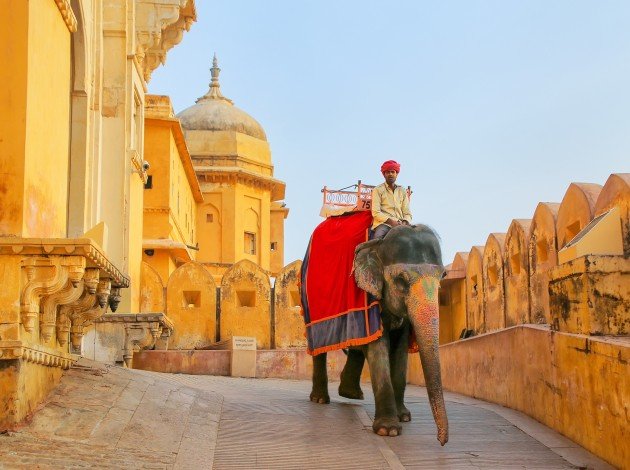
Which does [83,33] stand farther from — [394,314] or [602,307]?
[602,307]

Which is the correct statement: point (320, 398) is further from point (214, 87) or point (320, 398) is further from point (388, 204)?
point (214, 87)

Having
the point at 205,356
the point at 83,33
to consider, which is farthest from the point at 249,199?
the point at 83,33

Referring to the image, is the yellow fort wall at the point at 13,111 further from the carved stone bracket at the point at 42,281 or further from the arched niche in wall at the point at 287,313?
the arched niche in wall at the point at 287,313

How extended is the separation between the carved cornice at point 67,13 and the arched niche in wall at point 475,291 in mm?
8733

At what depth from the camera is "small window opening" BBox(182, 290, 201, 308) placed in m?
19.7

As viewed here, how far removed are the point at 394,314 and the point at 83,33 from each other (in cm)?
475

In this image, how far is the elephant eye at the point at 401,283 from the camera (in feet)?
31.2

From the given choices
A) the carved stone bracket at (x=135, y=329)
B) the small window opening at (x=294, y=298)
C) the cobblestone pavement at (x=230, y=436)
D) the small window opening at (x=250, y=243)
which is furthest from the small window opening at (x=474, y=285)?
the small window opening at (x=250, y=243)

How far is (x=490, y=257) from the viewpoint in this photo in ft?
54.1

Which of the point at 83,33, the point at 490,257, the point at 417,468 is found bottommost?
the point at 417,468

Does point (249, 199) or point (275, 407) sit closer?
point (275, 407)

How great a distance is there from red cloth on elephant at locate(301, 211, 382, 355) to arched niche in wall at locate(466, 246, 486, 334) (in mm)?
6089

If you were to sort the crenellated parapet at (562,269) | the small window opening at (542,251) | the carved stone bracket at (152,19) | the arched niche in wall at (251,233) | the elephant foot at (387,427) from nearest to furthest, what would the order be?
1. the crenellated parapet at (562,269)
2. the elephant foot at (387,427)
3. the small window opening at (542,251)
4. the carved stone bracket at (152,19)
5. the arched niche in wall at (251,233)

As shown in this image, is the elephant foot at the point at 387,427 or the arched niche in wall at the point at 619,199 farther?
the arched niche in wall at the point at 619,199
